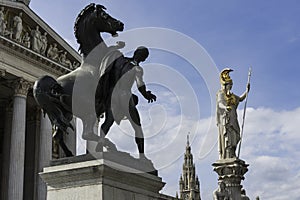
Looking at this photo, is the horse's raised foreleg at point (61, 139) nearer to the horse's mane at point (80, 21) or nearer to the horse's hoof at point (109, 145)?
the horse's hoof at point (109, 145)

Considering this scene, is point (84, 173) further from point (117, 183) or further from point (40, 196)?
point (40, 196)

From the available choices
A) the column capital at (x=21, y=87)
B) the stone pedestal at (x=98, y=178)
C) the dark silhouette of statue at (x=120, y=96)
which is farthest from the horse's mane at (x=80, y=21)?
the column capital at (x=21, y=87)

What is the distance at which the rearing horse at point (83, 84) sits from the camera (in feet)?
29.2

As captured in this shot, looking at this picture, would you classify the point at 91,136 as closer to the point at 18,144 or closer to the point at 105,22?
the point at 105,22

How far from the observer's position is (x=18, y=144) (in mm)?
32688

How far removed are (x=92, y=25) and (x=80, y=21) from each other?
22 cm

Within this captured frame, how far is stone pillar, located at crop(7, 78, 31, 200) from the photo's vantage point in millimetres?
31844

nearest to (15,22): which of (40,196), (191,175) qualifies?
(40,196)

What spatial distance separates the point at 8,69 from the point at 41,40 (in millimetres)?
3804

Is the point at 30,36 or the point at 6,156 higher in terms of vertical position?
the point at 30,36

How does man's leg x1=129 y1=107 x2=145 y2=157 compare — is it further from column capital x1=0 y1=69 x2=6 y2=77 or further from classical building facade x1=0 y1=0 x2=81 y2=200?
column capital x1=0 y1=69 x2=6 y2=77

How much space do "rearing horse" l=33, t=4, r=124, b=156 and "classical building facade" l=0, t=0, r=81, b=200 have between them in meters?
24.0

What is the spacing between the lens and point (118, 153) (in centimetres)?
871

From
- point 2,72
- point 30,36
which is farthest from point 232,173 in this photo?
point 30,36
